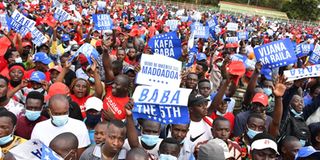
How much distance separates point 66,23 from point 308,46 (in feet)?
22.9

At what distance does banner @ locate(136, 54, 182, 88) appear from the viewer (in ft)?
13.8

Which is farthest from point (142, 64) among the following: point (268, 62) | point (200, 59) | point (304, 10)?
point (304, 10)

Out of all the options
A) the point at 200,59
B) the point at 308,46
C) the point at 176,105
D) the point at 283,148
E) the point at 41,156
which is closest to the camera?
the point at 41,156

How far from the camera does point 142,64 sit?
4199 millimetres

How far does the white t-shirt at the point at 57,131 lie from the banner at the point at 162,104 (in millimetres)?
638

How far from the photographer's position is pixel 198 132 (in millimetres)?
4289

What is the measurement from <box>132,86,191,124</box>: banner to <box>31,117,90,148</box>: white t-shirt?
0.64m

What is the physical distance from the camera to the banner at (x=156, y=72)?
420cm

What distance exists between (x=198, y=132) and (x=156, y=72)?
829 mm

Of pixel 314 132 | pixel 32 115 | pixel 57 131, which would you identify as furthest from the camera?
pixel 314 132

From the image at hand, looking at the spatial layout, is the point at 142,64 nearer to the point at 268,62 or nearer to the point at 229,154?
the point at 229,154

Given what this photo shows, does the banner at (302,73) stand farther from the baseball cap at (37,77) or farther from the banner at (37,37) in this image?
the banner at (37,37)

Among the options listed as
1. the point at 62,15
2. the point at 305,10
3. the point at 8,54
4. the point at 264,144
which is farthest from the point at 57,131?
the point at 305,10

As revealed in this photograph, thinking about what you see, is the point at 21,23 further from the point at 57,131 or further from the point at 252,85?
the point at 252,85
